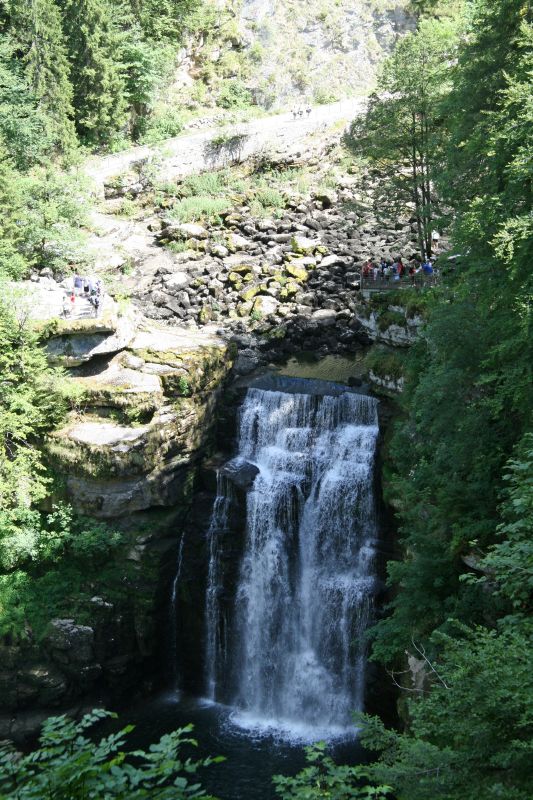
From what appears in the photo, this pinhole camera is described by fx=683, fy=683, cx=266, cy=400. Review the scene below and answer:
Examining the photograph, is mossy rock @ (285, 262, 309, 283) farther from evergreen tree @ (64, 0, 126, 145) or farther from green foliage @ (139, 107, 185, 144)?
evergreen tree @ (64, 0, 126, 145)

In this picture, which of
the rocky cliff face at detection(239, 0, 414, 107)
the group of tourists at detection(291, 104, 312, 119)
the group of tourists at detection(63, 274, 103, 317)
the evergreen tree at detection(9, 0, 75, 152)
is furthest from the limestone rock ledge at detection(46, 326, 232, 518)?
the rocky cliff face at detection(239, 0, 414, 107)

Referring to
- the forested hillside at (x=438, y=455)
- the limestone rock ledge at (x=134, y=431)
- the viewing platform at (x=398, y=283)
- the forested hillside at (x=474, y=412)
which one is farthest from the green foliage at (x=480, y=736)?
the viewing platform at (x=398, y=283)

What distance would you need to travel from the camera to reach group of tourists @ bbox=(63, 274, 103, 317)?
23672 millimetres

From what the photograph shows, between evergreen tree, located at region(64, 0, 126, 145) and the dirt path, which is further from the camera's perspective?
the dirt path

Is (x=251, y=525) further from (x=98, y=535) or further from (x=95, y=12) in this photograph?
(x=95, y=12)

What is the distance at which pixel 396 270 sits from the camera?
27375 mm

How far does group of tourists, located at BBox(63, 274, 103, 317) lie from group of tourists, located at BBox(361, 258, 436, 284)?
35.1 feet

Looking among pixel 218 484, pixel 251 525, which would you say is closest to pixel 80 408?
pixel 218 484

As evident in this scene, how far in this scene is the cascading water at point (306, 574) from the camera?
2056 cm

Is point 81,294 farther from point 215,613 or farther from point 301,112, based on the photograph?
point 301,112

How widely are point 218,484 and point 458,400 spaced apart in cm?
1047

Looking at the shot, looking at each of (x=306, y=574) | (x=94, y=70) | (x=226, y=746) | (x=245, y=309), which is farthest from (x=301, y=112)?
(x=226, y=746)

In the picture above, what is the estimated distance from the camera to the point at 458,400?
14.8m

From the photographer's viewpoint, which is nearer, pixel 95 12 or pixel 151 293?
pixel 151 293
